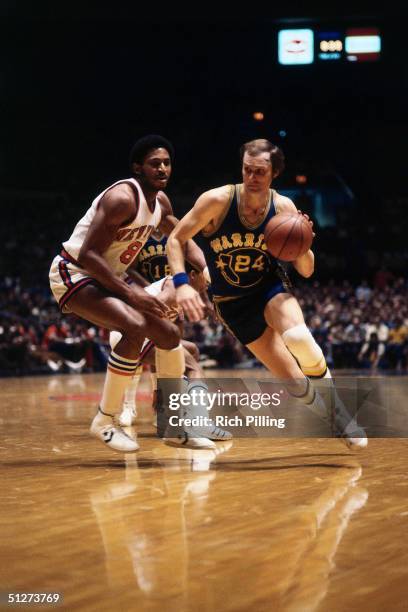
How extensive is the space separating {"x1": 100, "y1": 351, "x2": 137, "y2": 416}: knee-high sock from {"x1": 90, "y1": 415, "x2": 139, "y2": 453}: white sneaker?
0.29 feet

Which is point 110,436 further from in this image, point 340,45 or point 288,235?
point 340,45

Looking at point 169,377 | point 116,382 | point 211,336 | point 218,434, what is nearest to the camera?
point 116,382

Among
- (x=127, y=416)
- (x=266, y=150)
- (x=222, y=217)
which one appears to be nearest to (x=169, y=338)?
(x=222, y=217)

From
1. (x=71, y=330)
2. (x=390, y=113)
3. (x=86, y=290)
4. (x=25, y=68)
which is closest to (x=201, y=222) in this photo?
(x=86, y=290)

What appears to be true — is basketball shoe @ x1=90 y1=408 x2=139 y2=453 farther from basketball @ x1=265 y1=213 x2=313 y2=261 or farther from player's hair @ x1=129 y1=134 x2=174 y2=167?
player's hair @ x1=129 y1=134 x2=174 y2=167

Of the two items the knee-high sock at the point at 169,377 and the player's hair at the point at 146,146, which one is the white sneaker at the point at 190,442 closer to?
the knee-high sock at the point at 169,377

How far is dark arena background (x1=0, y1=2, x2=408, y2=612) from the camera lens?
243cm

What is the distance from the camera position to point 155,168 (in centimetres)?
492

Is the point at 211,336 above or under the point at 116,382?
under

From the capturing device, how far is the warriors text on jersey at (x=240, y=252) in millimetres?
4922

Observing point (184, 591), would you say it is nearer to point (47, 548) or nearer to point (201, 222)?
point (47, 548)

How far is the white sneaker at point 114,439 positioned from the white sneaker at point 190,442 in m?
0.35

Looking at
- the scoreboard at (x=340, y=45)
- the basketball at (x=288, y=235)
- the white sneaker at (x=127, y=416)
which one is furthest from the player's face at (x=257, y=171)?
the scoreboard at (x=340, y=45)

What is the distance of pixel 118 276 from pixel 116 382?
2.07 ft
